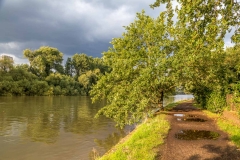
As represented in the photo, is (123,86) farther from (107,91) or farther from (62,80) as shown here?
(62,80)

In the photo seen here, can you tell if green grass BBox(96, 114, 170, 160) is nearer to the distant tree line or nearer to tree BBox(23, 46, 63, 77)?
the distant tree line

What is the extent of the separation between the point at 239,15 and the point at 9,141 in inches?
663

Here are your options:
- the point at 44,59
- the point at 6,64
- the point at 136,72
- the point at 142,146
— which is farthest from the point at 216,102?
the point at 44,59

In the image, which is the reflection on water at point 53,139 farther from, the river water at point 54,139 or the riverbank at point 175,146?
the riverbank at point 175,146

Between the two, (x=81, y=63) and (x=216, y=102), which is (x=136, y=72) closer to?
(x=216, y=102)

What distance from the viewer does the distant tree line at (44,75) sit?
69.8 meters

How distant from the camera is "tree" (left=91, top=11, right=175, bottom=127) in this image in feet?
61.4

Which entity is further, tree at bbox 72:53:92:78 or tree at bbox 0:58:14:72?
tree at bbox 72:53:92:78

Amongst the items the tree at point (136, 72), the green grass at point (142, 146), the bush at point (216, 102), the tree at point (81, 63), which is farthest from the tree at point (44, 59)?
the green grass at point (142, 146)

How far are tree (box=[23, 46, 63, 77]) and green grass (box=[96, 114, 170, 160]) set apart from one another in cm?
7739

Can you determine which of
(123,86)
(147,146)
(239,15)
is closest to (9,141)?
(123,86)

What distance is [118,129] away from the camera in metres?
22.0

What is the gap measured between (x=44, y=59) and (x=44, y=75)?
6.15 m

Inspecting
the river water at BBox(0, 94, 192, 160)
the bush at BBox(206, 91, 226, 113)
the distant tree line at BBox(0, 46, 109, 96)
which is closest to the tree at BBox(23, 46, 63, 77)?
the distant tree line at BBox(0, 46, 109, 96)
